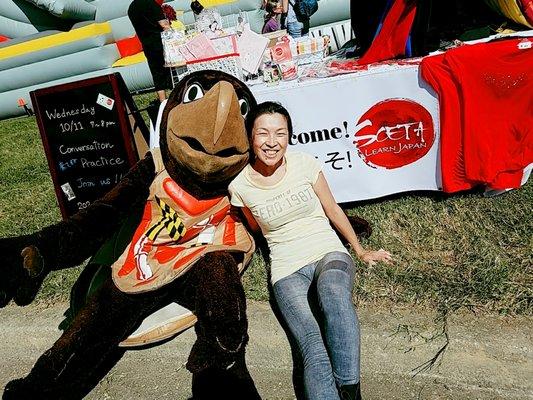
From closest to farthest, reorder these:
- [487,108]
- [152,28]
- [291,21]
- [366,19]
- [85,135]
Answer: [487,108] → [85,135] → [366,19] → [152,28] → [291,21]

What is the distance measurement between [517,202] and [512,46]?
942mm

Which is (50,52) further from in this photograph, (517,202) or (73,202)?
(517,202)

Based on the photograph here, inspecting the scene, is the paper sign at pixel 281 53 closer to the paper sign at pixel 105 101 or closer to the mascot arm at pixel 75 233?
the paper sign at pixel 105 101

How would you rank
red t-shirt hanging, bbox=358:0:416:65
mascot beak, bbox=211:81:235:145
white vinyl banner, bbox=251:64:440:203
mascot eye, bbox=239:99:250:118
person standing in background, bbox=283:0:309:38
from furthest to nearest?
person standing in background, bbox=283:0:309:38 → red t-shirt hanging, bbox=358:0:416:65 → white vinyl banner, bbox=251:64:440:203 → mascot eye, bbox=239:99:250:118 → mascot beak, bbox=211:81:235:145

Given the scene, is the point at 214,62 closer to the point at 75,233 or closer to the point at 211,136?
the point at 211,136

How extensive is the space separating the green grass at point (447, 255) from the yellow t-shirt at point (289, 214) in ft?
1.41

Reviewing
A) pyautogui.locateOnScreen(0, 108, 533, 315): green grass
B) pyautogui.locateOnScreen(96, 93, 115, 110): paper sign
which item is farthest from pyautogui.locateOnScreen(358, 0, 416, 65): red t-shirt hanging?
pyautogui.locateOnScreen(96, 93, 115, 110): paper sign

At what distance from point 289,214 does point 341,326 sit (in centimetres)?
66

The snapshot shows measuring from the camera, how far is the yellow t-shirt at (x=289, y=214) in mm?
2414

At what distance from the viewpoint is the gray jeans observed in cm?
193

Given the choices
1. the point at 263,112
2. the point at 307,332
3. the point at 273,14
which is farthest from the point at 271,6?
the point at 307,332

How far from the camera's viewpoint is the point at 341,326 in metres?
1.99

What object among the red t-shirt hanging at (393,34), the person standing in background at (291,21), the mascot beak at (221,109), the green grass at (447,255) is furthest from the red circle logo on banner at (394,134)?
the person standing in background at (291,21)

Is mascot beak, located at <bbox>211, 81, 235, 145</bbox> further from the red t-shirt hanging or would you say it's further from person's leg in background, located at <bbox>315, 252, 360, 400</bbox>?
the red t-shirt hanging
